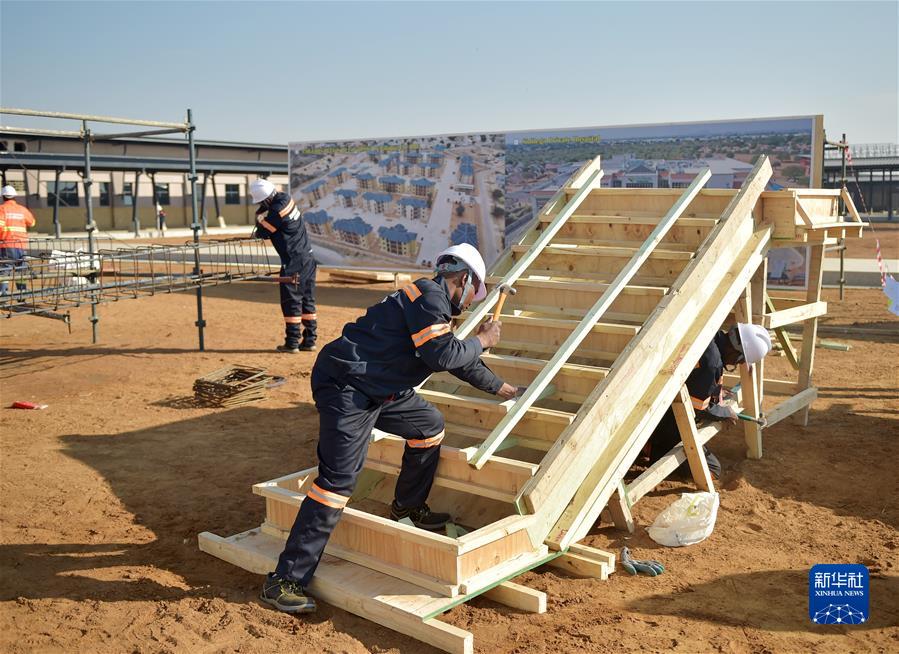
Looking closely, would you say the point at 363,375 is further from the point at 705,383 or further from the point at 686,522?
the point at 705,383

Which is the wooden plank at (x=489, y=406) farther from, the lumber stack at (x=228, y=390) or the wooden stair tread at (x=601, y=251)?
the lumber stack at (x=228, y=390)

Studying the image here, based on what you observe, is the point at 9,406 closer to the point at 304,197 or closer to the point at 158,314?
the point at 158,314

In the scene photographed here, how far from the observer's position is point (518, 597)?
477cm

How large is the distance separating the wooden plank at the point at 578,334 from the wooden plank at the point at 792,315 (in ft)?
4.56

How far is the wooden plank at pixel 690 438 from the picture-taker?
6.29 m

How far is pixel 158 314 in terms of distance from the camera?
53.7ft

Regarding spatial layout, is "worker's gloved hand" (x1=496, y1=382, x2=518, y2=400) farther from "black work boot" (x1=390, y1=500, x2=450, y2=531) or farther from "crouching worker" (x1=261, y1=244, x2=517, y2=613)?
"black work boot" (x1=390, y1=500, x2=450, y2=531)

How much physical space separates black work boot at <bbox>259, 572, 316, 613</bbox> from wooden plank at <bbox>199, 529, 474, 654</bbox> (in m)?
0.17

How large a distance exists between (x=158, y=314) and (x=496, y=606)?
43.3 feet

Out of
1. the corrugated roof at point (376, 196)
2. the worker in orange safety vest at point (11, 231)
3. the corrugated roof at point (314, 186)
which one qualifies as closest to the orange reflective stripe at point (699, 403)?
the worker in orange safety vest at point (11, 231)

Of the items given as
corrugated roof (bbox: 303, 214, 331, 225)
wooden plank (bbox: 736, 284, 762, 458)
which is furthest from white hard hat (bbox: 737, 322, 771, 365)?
corrugated roof (bbox: 303, 214, 331, 225)

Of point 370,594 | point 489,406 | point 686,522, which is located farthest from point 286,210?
point 370,594

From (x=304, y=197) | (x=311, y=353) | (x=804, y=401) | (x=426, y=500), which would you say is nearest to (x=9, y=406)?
(x=311, y=353)

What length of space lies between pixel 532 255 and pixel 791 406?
322 centimetres
